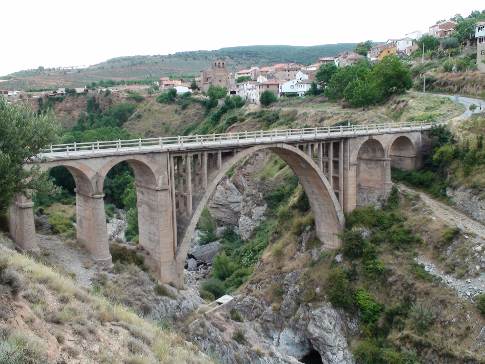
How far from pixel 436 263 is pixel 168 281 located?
16768mm

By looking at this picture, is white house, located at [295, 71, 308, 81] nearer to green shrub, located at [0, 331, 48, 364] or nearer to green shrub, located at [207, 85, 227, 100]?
green shrub, located at [207, 85, 227, 100]

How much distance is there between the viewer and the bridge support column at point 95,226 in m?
24.6

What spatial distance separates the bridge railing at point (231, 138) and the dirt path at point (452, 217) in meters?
6.13

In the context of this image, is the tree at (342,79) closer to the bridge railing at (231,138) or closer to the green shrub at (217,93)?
the bridge railing at (231,138)

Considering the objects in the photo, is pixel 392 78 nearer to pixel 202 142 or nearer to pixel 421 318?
pixel 421 318

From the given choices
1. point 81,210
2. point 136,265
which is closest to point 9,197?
point 81,210

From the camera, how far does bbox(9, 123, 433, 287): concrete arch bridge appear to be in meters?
24.4

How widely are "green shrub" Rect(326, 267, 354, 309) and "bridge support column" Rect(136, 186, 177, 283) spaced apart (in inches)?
466

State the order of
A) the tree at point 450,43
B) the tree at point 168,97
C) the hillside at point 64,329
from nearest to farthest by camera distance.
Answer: the hillside at point 64,329 < the tree at point 450,43 < the tree at point 168,97

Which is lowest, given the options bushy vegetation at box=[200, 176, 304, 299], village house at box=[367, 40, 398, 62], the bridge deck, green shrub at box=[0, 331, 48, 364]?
bushy vegetation at box=[200, 176, 304, 299]

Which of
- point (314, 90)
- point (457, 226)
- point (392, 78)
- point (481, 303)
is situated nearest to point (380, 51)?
point (314, 90)

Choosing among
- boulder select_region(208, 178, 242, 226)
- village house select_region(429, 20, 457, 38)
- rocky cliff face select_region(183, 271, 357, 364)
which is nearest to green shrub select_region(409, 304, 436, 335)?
rocky cliff face select_region(183, 271, 357, 364)

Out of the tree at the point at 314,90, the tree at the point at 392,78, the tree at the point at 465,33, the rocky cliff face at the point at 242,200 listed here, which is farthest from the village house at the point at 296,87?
the rocky cliff face at the point at 242,200

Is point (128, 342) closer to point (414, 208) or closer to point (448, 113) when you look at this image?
point (414, 208)
